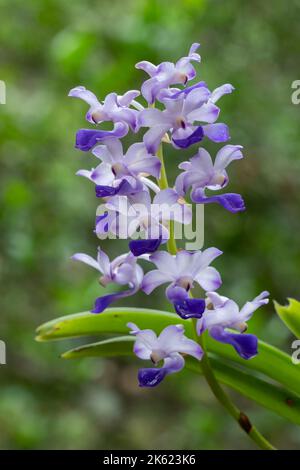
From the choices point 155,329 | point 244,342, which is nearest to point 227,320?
point 244,342

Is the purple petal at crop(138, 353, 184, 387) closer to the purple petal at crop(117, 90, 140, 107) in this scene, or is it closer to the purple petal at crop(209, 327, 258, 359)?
the purple petal at crop(209, 327, 258, 359)

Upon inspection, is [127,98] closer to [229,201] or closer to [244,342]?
[229,201]

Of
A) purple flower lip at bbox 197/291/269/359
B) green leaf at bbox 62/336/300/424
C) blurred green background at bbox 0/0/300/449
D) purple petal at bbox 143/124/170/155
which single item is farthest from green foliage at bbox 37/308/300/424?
blurred green background at bbox 0/0/300/449

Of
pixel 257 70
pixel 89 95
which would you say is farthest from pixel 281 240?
pixel 89 95

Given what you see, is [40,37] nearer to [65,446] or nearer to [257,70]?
[257,70]
